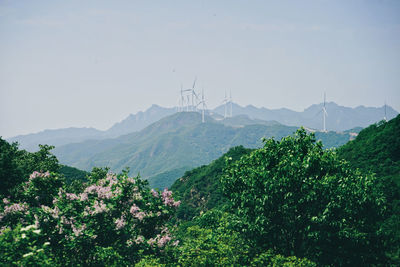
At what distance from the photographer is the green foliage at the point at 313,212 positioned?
23484mm

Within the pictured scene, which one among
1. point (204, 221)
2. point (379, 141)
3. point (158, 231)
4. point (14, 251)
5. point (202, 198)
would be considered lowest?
point (202, 198)

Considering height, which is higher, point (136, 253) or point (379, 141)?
point (379, 141)

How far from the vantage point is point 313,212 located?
938 inches

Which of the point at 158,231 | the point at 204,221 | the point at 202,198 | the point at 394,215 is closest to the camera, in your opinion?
the point at 158,231

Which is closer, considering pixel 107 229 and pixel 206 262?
pixel 206 262

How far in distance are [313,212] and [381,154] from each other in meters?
33.6

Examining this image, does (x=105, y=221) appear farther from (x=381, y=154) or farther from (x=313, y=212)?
(x=381, y=154)

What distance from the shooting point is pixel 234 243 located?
2341cm

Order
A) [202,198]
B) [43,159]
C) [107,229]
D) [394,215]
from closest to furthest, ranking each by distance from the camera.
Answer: [107,229] → [394,215] → [43,159] → [202,198]

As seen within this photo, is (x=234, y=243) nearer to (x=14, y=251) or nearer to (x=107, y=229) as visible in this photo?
(x=107, y=229)

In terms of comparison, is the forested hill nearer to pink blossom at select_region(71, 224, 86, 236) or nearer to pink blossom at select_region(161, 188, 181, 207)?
pink blossom at select_region(161, 188, 181, 207)

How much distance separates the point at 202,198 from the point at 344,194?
75814 mm

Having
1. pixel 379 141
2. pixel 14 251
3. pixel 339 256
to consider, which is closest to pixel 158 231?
pixel 14 251

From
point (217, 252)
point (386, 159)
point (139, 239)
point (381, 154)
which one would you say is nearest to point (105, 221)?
point (139, 239)
